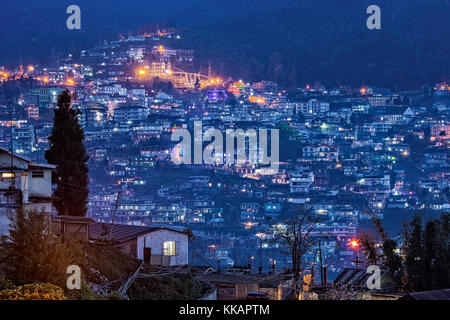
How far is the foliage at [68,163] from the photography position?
13.0m

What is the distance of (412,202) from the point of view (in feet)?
183

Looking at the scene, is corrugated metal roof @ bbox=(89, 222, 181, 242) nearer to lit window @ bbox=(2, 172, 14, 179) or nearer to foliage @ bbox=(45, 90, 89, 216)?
foliage @ bbox=(45, 90, 89, 216)

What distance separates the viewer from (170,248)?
40.0 ft

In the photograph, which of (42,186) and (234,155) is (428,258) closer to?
(42,186)

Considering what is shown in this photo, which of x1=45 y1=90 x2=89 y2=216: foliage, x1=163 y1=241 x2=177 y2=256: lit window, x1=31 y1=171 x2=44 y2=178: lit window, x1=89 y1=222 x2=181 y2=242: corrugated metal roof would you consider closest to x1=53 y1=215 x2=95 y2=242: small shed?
x1=89 y1=222 x2=181 y2=242: corrugated metal roof

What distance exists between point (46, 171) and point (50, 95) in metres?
67.7

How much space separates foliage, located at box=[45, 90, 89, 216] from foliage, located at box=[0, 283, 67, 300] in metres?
Result: 7.49

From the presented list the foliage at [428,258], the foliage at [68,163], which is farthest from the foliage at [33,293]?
the foliage at [428,258]

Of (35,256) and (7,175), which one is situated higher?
(7,175)

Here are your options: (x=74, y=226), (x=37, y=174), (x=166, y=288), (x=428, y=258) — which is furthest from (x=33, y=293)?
(x=428, y=258)

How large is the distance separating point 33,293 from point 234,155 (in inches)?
2492

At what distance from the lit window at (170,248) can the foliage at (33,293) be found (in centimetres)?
650
